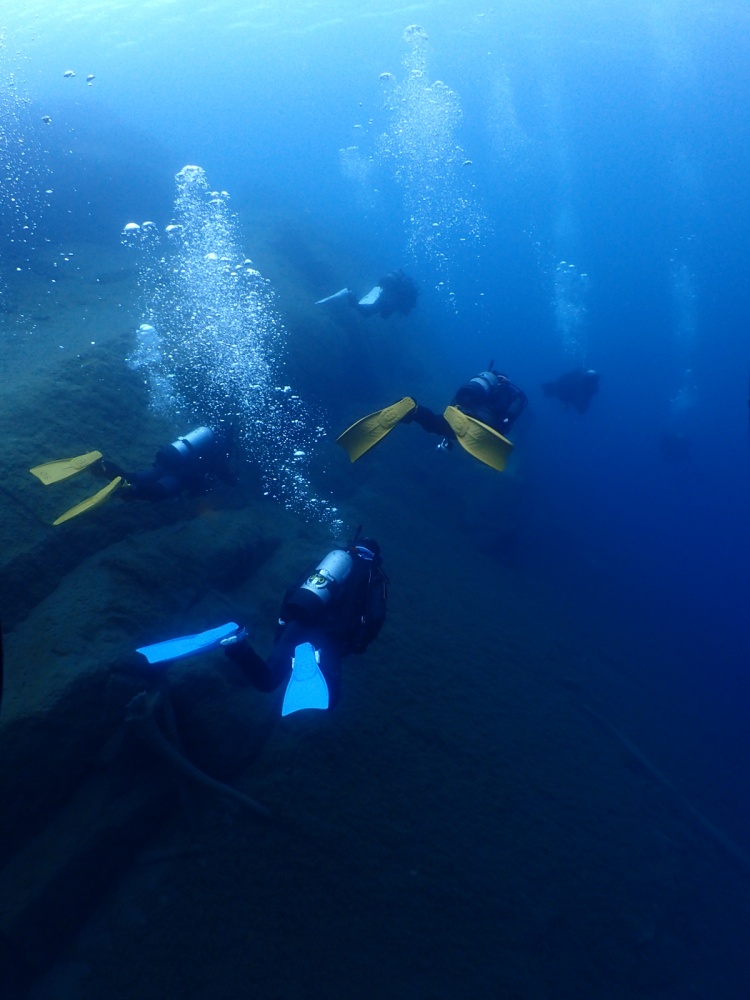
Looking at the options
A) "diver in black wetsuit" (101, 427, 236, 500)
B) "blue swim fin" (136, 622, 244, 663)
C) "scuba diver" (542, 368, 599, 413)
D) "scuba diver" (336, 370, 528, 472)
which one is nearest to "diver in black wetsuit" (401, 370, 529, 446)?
"scuba diver" (336, 370, 528, 472)

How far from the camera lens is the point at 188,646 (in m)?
3.56

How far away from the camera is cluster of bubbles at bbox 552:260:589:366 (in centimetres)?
4518

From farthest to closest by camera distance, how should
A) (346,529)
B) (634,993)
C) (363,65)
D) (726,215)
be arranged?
1. (726,215)
2. (363,65)
3. (346,529)
4. (634,993)

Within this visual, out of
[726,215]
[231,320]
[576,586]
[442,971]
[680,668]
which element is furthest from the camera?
[726,215]

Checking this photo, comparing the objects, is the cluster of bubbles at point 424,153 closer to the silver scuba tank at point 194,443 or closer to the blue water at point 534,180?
the blue water at point 534,180

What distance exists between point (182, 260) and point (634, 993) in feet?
47.8

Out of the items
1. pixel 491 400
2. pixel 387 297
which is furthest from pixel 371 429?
pixel 387 297

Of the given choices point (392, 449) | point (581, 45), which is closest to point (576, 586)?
point (392, 449)

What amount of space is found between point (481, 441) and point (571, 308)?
58912mm

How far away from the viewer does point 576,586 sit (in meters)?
12.9

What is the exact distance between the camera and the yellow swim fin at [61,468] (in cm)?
472

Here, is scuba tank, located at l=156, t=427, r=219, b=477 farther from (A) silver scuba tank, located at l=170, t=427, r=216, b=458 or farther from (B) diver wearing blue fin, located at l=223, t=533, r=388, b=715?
(B) diver wearing blue fin, located at l=223, t=533, r=388, b=715

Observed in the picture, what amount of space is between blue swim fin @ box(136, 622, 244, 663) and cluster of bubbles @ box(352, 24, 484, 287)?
168 feet

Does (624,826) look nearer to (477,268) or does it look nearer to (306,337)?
(306,337)
